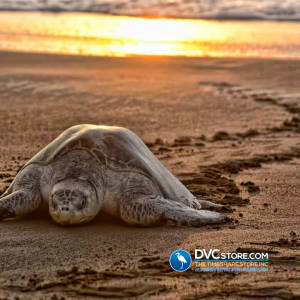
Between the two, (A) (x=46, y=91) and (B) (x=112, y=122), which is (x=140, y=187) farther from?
(A) (x=46, y=91)

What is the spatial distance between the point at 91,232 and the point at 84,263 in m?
0.63

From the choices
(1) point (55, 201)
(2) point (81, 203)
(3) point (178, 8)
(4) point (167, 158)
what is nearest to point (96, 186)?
(2) point (81, 203)

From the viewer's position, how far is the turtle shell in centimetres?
481

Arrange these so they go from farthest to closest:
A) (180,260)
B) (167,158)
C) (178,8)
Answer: (178,8) < (167,158) < (180,260)

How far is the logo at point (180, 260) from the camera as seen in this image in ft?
12.5

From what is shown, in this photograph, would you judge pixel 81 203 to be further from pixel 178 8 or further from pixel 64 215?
A: pixel 178 8

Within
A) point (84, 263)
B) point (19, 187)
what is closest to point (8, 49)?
point (19, 187)

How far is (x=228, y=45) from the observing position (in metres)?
18.0

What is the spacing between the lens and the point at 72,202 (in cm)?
443

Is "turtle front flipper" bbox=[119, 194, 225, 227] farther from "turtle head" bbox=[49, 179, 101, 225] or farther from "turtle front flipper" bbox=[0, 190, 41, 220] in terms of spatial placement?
"turtle front flipper" bbox=[0, 190, 41, 220]

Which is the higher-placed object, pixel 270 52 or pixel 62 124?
pixel 270 52

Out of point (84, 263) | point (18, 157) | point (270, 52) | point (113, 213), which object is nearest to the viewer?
point (84, 263)

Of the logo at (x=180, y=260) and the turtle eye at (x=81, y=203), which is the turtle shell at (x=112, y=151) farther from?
the logo at (x=180, y=260)

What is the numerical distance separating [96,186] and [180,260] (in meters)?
1.03
